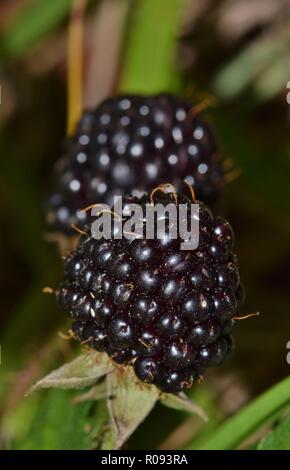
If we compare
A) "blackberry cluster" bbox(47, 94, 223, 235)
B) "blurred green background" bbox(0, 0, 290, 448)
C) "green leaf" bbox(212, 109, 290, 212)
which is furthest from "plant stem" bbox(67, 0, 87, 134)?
"blackberry cluster" bbox(47, 94, 223, 235)

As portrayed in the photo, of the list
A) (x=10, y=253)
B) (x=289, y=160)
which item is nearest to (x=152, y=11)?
(x=289, y=160)

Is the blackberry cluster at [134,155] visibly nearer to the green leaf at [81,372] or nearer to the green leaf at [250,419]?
the green leaf at [81,372]

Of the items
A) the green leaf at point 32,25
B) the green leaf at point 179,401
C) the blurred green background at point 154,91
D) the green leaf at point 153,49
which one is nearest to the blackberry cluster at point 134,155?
the blurred green background at point 154,91

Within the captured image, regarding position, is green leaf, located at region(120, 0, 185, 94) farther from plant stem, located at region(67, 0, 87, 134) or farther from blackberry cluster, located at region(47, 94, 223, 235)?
blackberry cluster, located at region(47, 94, 223, 235)

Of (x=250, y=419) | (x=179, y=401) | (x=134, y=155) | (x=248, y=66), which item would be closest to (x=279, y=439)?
(x=250, y=419)

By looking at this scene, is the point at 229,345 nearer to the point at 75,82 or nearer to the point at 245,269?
the point at 245,269
